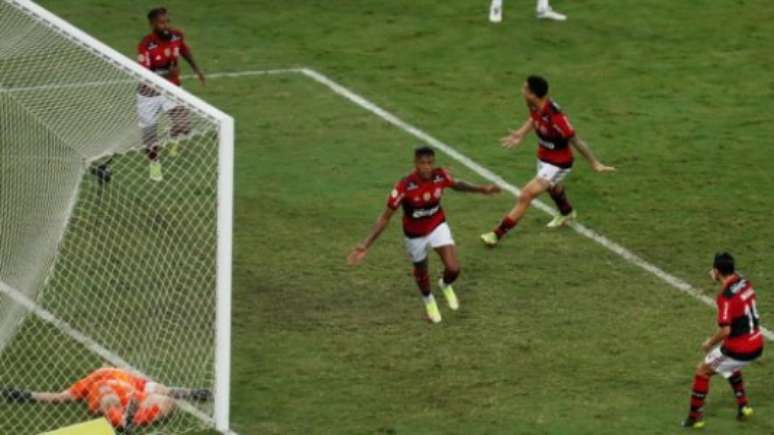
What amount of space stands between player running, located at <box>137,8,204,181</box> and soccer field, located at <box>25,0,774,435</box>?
1603mm

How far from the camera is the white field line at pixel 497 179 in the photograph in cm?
2228

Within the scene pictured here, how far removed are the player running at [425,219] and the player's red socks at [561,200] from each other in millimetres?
2635

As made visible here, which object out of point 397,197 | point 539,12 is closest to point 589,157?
point 397,197

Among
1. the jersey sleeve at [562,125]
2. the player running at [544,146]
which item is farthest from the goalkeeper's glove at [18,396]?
the jersey sleeve at [562,125]

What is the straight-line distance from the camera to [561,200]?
2384cm

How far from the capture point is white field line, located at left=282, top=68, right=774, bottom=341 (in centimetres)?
2228

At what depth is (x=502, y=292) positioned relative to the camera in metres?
22.1

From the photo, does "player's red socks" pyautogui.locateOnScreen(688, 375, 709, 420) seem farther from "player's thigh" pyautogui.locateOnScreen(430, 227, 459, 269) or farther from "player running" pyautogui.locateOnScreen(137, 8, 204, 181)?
"player running" pyautogui.locateOnScreen(137, 8, 204, 181)

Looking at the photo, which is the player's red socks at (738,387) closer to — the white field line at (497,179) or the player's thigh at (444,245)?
the white field line at (497,179)

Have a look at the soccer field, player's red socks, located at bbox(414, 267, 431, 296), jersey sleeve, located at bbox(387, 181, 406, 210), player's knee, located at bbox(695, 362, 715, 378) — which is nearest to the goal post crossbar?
jersey sleeve, located at bbox(387, 181, 406, 210)

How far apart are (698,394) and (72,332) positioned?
6061 millimetres

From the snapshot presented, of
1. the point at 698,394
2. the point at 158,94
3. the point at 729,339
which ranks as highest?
the point at 158,94

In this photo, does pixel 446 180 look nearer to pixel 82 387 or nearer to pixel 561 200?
pixel 561 200

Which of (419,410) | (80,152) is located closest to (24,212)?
(80,152)
